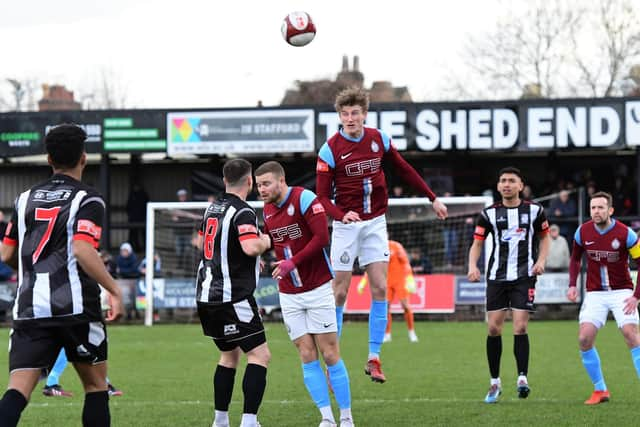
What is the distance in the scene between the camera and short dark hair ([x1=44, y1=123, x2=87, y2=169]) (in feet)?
20.2

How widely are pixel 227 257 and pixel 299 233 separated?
72 cm

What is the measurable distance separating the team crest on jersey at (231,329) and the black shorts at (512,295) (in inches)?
145

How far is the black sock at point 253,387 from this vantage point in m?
7.86

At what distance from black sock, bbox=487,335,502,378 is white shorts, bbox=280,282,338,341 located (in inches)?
108

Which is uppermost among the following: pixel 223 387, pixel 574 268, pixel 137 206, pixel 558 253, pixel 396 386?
pixel 137 206

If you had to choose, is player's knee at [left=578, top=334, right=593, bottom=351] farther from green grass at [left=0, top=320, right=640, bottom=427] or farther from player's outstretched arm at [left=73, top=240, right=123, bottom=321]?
player's outstretched arm at [left=73, top=240, right=123, bottom=321]

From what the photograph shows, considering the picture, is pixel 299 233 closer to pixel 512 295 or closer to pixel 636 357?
pixel 512 295

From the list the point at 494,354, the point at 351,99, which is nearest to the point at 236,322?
the point at 351,99

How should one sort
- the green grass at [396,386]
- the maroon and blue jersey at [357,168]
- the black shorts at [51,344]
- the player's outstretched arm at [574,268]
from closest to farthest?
the black shorts at [51,344] → the green grass at [396,386] → the maroon and blue jersey at [357,168] → the player's outstretched arm at [574,268]

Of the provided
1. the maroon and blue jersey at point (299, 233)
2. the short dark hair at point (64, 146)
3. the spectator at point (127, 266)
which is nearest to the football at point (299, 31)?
the maroon and blue jersey at point (299, 233)

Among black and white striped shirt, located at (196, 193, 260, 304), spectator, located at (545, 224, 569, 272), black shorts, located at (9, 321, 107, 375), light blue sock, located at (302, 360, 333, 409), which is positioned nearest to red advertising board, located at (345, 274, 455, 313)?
spectator, located at (545, 224, 569, 272)

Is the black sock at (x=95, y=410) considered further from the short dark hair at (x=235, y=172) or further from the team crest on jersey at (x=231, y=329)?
the short dark hair at (x=235, y=172)

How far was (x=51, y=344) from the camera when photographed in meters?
→ 6.07

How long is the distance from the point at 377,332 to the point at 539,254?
230 centimetres
